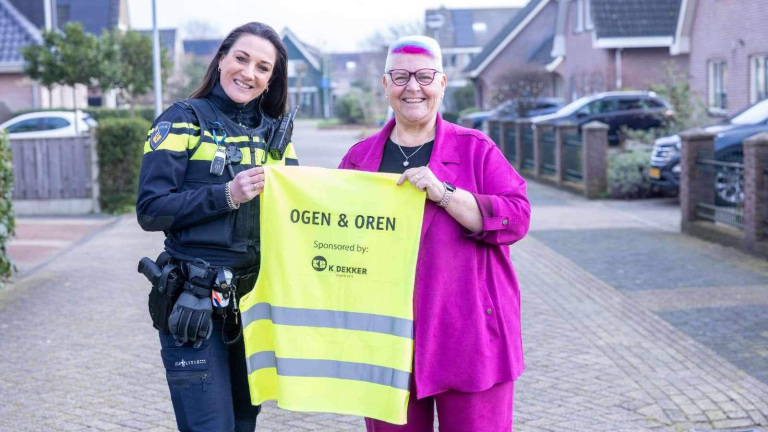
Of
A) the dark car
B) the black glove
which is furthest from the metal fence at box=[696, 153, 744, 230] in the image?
Result: the dark car

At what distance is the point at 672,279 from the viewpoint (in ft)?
34.2

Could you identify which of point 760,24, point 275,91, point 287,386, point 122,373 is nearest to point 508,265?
point 287,386

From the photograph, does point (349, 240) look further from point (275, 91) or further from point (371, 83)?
point (371, 83)

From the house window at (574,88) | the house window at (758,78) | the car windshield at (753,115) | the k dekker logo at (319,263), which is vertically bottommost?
the k dekker logo at (319,263)

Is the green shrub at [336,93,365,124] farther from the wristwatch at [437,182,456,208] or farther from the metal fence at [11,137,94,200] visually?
the wristwatch at [437,182,456,208]

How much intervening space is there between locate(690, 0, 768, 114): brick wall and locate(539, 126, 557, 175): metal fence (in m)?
3.27

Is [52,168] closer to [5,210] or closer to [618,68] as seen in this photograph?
[5,210]

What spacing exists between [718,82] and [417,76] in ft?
81.2

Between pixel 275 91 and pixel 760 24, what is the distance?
847 inches

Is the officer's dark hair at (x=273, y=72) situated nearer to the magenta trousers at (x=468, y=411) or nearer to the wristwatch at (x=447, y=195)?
the wristwatch at (x=447, y=195)

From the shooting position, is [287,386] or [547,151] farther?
[547,151]

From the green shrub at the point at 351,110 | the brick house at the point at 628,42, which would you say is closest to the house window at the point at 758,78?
the brick house at the point at 628,42

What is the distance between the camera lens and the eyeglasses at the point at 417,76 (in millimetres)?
3453

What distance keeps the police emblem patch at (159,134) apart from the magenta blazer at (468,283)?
93 cm
